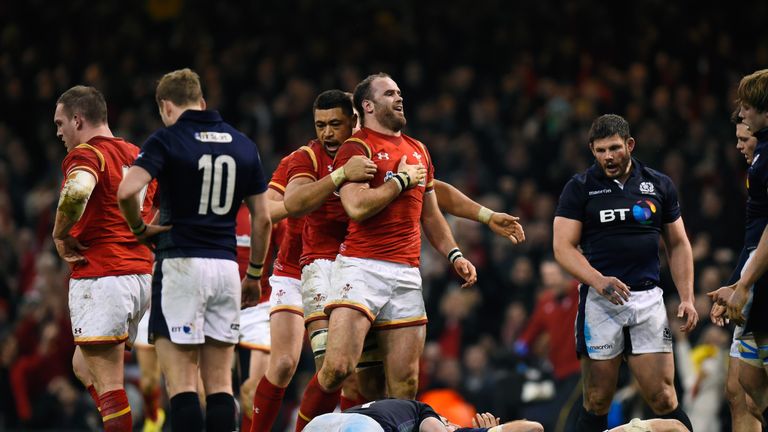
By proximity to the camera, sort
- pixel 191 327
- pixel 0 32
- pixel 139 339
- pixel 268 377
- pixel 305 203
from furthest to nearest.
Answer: pixel 0 32, pixel 139 339, pixel 268 377, pixel 305 203, pixel 191 327

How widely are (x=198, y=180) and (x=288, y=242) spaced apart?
2.06 metres

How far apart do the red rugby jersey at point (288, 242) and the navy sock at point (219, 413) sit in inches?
71.4

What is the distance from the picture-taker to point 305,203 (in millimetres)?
7965

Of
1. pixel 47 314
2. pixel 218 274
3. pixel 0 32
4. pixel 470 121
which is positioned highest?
pixel 0 32

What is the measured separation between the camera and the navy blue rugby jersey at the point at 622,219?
826 centimetres

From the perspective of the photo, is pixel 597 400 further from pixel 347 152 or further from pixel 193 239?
pixel 193 239

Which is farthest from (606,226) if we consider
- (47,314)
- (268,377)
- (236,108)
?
(236,108)

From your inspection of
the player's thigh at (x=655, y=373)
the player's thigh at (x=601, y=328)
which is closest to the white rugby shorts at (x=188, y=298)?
the player's thigh at (x=601, y=328)

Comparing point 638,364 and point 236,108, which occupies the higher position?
point 236,108

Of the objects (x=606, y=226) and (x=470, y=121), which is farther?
(x=470, y=121)

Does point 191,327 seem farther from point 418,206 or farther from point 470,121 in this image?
point 470,121

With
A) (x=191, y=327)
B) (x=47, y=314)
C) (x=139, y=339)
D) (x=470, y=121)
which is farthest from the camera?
(x=470, y=121)

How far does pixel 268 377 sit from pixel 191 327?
1.58 meters

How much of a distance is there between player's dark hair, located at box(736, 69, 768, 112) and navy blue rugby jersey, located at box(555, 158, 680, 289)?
1116mm
